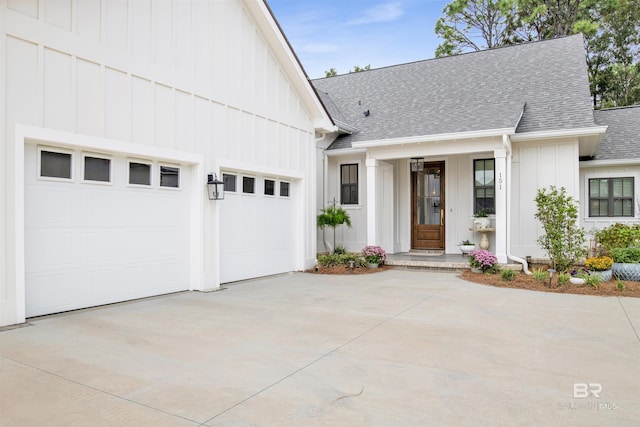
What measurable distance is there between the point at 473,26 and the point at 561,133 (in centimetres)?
1938

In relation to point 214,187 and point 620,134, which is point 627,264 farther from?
point 214,187

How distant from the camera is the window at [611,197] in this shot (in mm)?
12305

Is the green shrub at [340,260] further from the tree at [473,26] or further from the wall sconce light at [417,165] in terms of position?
the tree at [473,26]

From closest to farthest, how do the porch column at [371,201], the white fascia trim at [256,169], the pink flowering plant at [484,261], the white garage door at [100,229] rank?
the white garage door at [100,229] < the white fascia trim at [256,169] < the pink flowering plant at [484,261] < the porch column at [371,201]

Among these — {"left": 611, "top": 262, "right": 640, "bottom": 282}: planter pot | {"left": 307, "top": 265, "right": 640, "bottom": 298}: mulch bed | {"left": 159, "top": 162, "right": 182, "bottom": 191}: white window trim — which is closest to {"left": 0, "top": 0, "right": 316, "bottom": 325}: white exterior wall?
{"left": 159, "top": 162, "right": 182, "bottom": 191}: white window trim

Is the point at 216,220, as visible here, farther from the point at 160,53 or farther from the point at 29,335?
the point at 29,335

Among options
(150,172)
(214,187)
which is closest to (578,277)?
(214,187)

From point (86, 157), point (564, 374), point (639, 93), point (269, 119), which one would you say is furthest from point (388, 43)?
point (564, 374)

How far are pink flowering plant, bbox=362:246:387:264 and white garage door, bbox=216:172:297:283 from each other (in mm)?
1904

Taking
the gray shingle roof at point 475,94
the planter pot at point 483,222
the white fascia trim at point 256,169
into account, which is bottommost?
the planter pot at point 483,222

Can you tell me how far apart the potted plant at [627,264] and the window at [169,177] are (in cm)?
905

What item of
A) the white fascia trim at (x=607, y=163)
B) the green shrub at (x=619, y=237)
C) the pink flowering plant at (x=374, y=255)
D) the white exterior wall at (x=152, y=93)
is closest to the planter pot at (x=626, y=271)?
the green shrub at (x=619, y=237)

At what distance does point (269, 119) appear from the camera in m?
9.93

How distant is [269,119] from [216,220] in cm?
286
